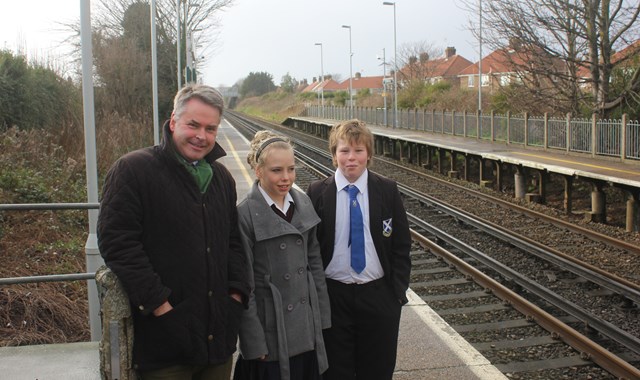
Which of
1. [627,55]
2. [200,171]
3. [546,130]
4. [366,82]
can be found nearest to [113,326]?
[200,171]

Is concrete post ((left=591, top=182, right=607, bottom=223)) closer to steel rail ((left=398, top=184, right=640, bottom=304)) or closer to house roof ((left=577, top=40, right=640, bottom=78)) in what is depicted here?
steel rail ((left=398, top=184, right=640, bottom=304))

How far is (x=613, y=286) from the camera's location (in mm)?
7773

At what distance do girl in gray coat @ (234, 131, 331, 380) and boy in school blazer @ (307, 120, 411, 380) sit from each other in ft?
0.63

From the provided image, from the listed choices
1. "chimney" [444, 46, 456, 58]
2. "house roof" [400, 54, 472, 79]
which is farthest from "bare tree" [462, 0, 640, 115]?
"chimney" [444, 46, 456, 58]

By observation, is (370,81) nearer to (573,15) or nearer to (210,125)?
(573,15)

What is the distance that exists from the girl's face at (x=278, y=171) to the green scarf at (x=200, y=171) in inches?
12.0

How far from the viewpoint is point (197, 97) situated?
280 cm

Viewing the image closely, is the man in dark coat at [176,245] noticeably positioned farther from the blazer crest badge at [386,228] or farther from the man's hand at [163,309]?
the blazer crest badge at [386,228]

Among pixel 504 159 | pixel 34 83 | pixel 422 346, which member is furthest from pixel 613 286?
pixel 34 83

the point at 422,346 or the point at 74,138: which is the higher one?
the point at 74,138

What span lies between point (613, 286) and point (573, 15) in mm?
14553

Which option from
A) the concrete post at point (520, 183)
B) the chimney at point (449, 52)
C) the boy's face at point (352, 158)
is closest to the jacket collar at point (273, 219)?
the boy's face at point (352, 158)

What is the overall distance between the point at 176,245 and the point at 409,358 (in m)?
2.85

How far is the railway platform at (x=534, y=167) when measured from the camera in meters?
13.5
